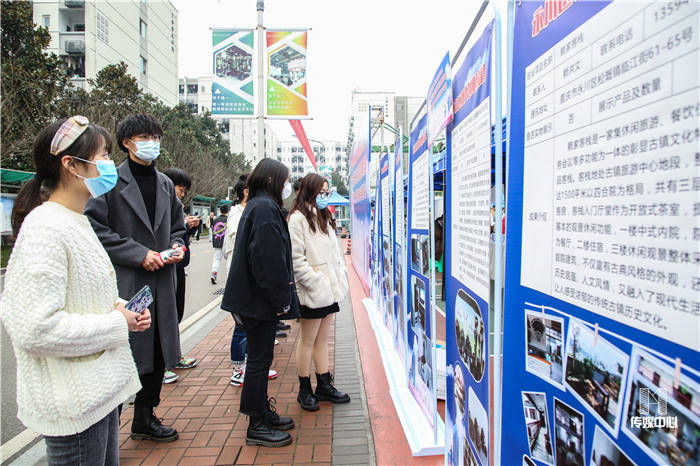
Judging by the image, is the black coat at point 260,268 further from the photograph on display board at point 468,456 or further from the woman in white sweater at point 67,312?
the photograph on display board at point 468,456

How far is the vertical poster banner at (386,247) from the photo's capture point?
4.21 m

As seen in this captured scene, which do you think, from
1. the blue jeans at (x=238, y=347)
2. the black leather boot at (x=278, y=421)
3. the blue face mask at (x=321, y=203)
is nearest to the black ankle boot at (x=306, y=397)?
the black leather boot at (x=278, y=421)

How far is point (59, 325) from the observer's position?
1.30 m

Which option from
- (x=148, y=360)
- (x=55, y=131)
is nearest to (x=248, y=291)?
(x=148, y=360)

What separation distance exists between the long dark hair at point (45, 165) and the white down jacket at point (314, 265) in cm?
171

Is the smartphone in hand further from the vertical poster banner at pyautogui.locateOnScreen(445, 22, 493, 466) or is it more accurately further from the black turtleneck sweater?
the vertical poster banner at pyautogui.locateOnScreen(445, 22, 493, 466)

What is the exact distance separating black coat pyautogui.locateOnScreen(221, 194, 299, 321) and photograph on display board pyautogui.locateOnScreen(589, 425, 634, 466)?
1927 millimetres

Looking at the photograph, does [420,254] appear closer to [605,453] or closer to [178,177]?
[605,453]

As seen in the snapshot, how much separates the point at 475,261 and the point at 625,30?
885 mm

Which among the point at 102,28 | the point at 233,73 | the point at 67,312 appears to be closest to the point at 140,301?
the point at 67,312

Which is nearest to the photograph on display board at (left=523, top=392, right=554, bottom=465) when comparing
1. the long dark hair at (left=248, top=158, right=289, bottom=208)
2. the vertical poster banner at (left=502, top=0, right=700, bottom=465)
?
the vertical poster banner at (left=502, top=0, right=700, bottom=465)

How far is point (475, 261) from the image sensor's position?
1.51 metres

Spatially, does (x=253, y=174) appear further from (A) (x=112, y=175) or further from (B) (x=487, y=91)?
(B) (x=487, y=91)

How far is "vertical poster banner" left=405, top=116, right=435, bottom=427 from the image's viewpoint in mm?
2506
